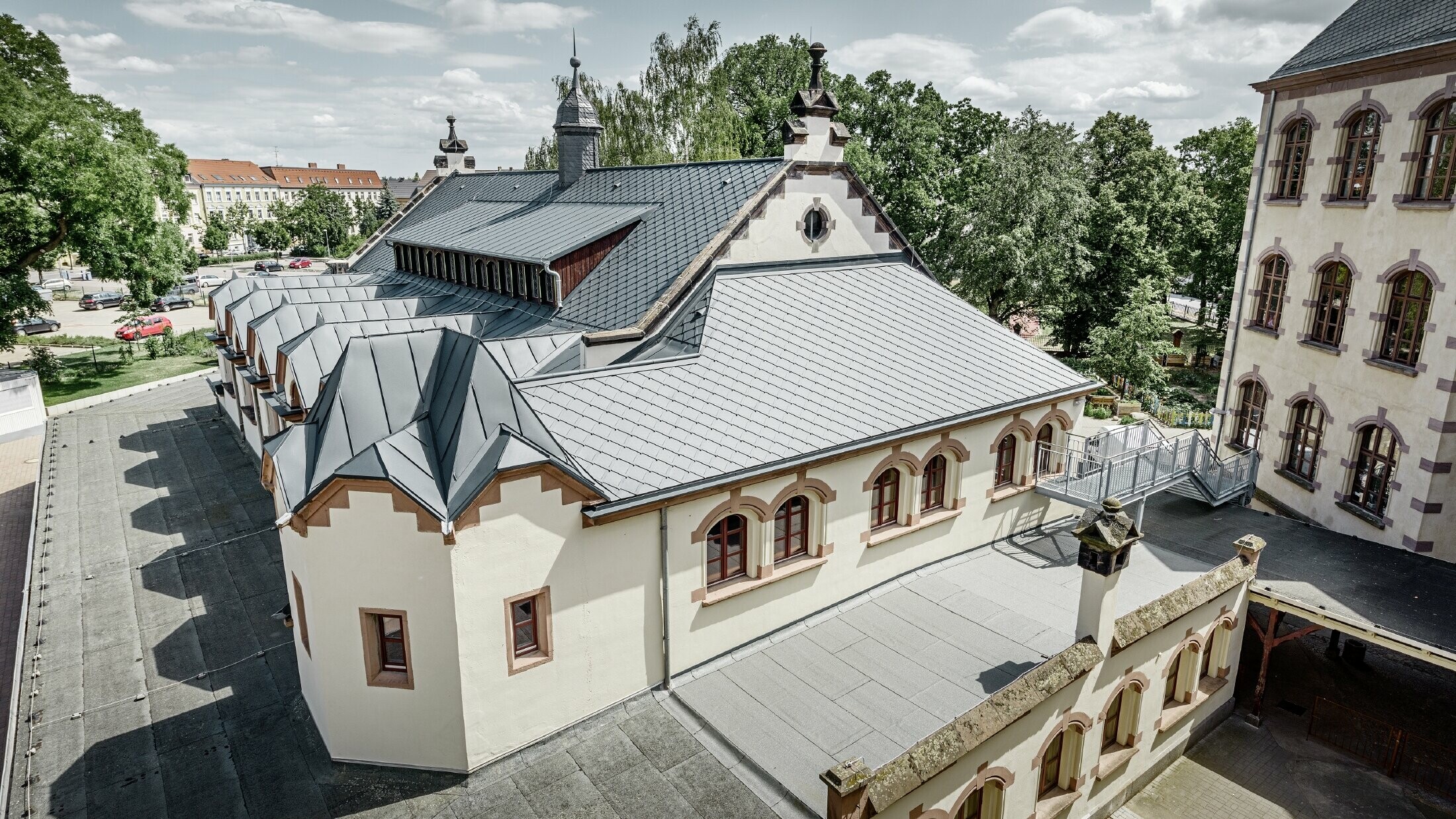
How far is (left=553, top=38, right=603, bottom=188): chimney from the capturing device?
27641 mm

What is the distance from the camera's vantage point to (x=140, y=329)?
2055 inches

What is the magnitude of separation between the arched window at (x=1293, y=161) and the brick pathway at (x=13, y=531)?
30.8 m

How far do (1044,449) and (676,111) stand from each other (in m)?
32.8

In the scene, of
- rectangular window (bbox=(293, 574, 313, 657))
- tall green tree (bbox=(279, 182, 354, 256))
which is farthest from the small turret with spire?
tall green tree (bbox=(279, 182, 354, 256))

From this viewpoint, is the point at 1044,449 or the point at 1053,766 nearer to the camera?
the point at 1053,766

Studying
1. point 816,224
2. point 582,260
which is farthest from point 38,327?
point 816,224

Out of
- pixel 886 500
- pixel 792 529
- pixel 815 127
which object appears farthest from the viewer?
pixel 815 127

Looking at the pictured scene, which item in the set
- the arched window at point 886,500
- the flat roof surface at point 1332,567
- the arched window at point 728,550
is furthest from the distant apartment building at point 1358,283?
the arched window at point 728,550

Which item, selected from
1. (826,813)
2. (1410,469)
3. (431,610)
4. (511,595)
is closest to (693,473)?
(511,595)

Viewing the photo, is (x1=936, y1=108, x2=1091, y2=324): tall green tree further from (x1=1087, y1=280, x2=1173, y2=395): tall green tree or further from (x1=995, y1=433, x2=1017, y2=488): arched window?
(x1=995, y1=433, x2=1017, y2=488): arched window

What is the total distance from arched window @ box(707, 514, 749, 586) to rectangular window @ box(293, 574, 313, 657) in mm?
5976

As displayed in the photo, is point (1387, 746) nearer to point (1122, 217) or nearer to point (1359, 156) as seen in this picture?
point (1359, 156)

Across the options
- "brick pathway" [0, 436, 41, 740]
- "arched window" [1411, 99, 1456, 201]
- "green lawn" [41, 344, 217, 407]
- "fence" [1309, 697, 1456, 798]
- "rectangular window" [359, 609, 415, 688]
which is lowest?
"fence" [1309, 697, 1456, 798]

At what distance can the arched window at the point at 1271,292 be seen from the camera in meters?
20.9
